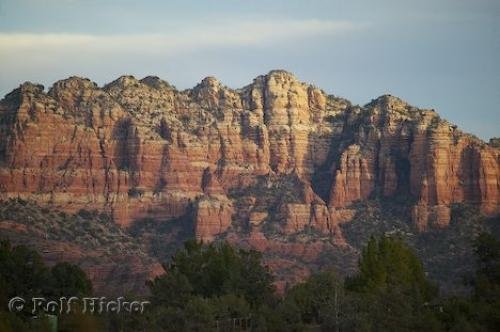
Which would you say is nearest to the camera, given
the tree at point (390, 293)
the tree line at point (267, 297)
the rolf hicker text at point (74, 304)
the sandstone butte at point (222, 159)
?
the tree at point (390, 293)

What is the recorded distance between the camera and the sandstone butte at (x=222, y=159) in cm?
15950

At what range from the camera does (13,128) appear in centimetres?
15850

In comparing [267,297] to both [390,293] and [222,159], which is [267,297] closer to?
[390,293]

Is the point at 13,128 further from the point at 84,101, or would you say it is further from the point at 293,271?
the point at 293,271

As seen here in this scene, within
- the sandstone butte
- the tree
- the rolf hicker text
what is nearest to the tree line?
the tree

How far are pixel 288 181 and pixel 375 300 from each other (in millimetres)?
79528

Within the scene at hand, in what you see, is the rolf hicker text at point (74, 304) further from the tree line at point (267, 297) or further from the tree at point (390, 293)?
the tree at point (390, 293)

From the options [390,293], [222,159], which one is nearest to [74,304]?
[390,293]

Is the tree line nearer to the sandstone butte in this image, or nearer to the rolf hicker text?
the rolf hicker text

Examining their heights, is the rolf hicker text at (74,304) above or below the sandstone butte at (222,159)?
below

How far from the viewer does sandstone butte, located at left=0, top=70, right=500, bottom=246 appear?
523ft

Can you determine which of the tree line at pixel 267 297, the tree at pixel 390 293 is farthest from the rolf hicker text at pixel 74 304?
the tree at pixel 390 293

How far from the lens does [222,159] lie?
552 ft

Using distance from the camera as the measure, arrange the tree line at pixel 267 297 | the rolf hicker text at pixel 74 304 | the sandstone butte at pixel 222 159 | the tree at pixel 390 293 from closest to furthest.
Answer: the tree at pixel 390 293, the tree line at pixel 267 297, the rolf hicker text at pixel 74 304, the sandstone butte at pixel 222 159
